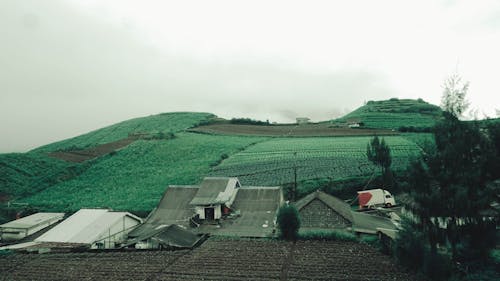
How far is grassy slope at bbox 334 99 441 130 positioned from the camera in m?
63.8

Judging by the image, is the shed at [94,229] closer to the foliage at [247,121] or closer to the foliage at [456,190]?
the foliage at [456,190]

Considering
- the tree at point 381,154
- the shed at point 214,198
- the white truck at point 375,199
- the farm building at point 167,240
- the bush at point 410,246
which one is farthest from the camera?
the tree at point 381,154

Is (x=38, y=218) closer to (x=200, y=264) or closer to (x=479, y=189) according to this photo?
(x=200, y=264)

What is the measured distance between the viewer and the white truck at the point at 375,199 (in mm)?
29469

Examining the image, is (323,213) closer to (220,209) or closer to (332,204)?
(332,204)

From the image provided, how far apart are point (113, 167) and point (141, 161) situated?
3532 mm

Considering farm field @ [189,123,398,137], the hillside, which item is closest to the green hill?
farm field @ [189,123,398,137]

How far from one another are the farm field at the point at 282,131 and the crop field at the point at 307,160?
523 centimetres

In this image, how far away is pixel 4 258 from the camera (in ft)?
65.4

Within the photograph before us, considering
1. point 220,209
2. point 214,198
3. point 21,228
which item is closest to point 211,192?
point 214,198

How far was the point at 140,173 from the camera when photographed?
139ft

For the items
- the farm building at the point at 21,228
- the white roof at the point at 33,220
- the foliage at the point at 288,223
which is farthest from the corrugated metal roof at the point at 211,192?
the farm building at the point at 21,228

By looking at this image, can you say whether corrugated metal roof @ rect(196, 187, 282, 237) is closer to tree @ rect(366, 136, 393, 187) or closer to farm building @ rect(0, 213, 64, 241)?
tree @ rect(366, 136, 393, 187)

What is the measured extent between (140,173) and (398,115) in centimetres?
5355
